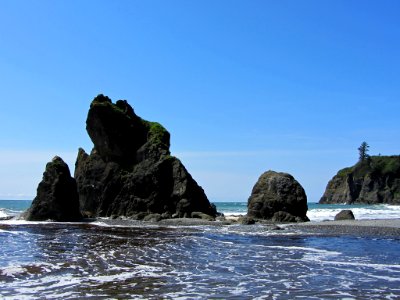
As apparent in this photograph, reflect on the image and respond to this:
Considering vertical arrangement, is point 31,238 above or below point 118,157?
below

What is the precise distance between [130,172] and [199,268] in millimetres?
44862

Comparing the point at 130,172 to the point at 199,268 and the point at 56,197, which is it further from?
the point at 199,268

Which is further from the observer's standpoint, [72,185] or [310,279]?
[72,185]

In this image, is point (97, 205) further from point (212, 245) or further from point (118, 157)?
point (212, 245)

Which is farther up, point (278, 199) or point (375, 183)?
point (375, 183)

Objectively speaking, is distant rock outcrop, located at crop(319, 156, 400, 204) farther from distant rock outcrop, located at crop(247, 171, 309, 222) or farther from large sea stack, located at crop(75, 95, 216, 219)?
distant rock outcrop, located at crop(247, 171, 309, 222)

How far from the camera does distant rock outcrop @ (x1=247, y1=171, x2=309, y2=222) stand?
51562mm

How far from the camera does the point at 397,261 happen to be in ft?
69.0

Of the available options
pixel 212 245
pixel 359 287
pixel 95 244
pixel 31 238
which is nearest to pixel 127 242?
pixel 95 244

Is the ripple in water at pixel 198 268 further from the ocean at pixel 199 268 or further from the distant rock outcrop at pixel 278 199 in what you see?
the distant rock outcrop at pixel 278 199

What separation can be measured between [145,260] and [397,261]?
11.7m

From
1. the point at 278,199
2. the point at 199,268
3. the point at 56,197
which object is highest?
the point at 56,197

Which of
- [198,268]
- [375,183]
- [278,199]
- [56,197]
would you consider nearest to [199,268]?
[198,268]

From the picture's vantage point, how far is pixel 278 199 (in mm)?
51625
